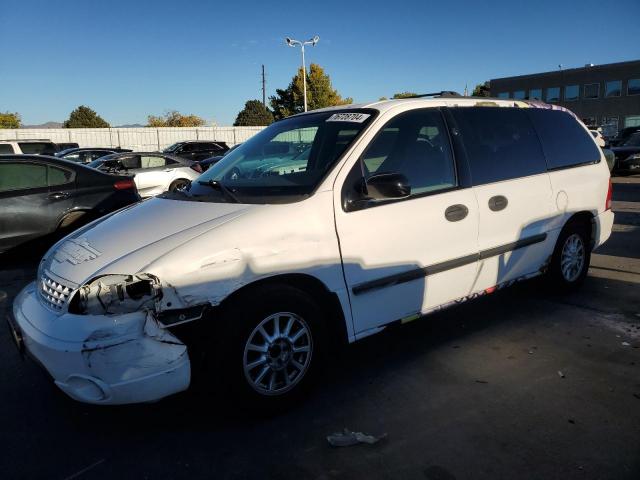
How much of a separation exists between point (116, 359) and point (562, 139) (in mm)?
3957

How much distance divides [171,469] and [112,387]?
0.49 m

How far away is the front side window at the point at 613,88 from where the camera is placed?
45.8 meters

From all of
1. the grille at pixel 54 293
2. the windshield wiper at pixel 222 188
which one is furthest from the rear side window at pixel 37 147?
the grille at pixel 54 293

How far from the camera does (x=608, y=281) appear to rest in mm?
5102

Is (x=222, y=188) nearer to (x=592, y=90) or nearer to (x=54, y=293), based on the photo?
(x=54, y=293)

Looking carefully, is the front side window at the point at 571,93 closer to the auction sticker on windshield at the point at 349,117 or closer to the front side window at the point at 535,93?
the front side window at the point at 535,93

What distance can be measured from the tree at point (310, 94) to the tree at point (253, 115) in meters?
2.46

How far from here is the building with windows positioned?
4497 centimetres

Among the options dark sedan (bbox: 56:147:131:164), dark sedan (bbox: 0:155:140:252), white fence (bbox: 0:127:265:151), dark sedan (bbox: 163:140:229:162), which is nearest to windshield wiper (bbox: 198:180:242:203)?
dark sedan (bbox: 0:155:140:252)

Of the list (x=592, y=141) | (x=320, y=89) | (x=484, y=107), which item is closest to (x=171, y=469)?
(x=484, y=107)

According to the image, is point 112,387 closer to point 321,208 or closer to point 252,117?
point 321,208

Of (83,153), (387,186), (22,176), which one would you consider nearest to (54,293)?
(387,186)

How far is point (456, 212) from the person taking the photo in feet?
11.3

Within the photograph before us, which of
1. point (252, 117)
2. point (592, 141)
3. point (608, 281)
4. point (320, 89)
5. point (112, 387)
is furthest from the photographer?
point (252, 117)
